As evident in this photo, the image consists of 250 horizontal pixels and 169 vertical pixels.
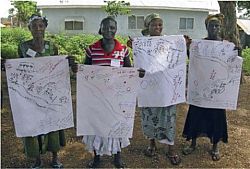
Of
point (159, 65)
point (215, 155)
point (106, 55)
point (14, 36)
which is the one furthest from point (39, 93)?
point (14, 36)

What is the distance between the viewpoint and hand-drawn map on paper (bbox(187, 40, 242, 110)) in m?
4.24

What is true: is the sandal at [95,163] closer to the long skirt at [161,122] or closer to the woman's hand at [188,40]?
the long skirt at [161,122]

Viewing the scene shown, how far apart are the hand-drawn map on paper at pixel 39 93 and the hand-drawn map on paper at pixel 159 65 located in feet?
2.86

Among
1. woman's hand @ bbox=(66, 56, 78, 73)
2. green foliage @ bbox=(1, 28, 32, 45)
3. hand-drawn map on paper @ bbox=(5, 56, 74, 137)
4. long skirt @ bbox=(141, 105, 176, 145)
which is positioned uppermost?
green foliage @ bbox=(1, 28, 32, 45)

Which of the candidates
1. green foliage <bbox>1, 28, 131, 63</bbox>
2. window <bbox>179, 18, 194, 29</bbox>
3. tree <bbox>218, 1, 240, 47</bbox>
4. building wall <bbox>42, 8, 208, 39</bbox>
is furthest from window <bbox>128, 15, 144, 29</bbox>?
tree <bbox>218, 1, 240, 47</bbox>

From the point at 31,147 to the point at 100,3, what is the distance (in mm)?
16058

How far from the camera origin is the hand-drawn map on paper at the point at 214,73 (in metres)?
4.24

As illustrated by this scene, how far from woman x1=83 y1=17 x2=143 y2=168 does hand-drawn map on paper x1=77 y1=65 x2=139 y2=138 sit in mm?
96

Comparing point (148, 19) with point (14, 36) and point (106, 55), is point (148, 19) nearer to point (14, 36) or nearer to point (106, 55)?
point (106, 55)

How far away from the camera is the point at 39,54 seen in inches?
148

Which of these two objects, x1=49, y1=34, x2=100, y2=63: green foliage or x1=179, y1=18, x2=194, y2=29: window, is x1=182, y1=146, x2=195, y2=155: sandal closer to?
x1=49, y1=34, x2=100, y2=63: green foliage

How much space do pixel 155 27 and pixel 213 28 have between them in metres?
0.69

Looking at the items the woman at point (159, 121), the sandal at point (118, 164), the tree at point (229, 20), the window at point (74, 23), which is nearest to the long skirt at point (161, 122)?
the woman at point (159, 121)

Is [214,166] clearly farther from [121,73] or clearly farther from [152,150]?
[121,73]
